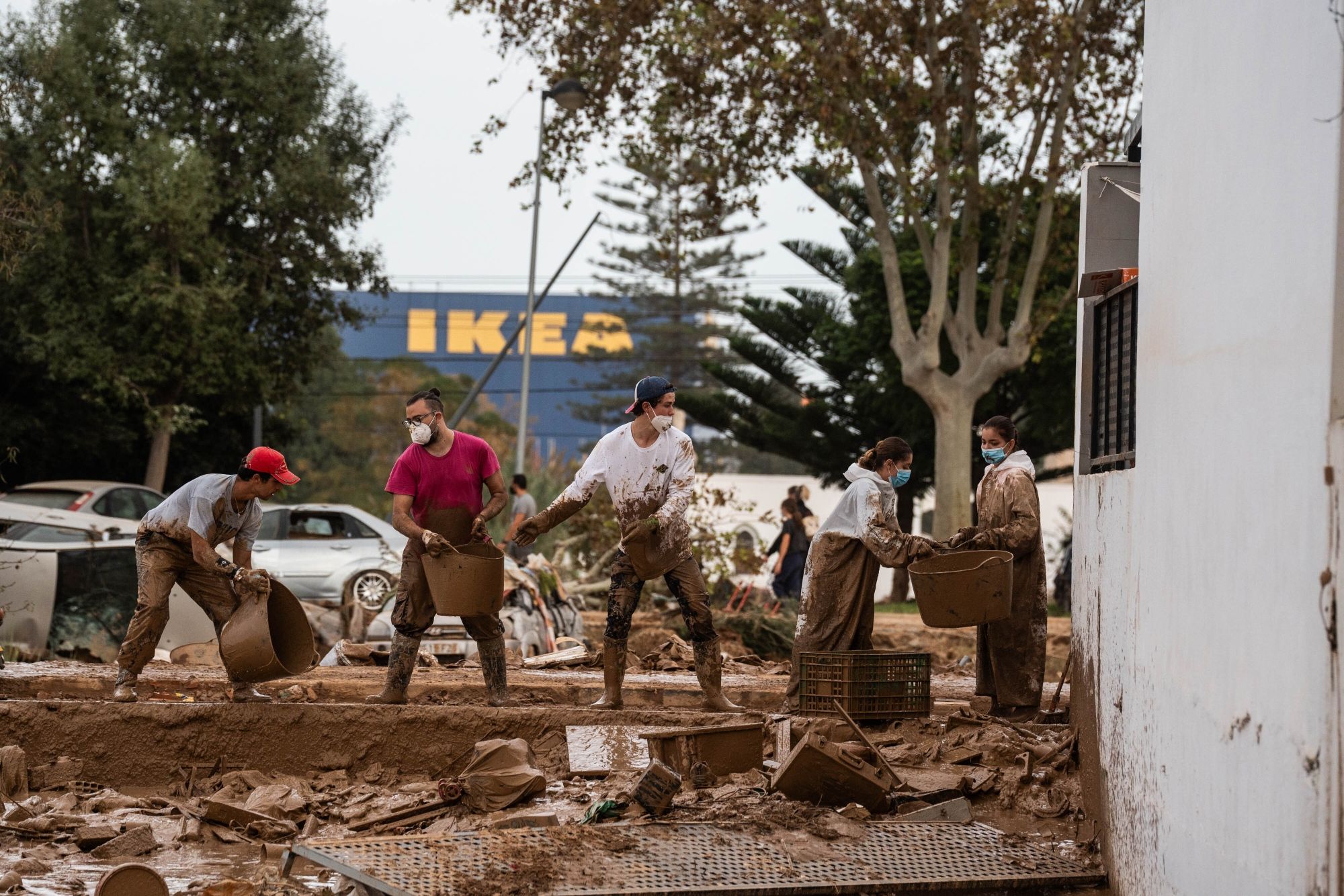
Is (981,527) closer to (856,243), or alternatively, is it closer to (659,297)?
(856,243)

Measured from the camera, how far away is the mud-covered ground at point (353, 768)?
19.6 ft

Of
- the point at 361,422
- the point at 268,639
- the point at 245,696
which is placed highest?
the point at 361,422

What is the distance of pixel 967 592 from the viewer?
7.46 metres

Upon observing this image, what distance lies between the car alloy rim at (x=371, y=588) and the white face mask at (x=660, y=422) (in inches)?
313

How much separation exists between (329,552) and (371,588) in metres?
0.86

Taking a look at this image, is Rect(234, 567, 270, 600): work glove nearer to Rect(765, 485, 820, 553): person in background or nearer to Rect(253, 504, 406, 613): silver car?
Rect(253, 504, 406, 613): silver car

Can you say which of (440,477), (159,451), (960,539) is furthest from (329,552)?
(159,451)

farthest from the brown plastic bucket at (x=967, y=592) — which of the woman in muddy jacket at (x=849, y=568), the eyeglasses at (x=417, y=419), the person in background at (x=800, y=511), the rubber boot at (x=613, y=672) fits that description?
the person in background at (x=800, y=511)

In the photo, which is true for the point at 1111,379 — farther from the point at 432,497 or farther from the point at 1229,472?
the point at 432,497

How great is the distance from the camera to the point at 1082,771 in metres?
6.40

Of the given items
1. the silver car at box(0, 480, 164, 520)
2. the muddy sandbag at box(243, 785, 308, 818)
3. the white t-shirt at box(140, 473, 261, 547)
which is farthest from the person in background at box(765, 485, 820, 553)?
the muddy sandbag at box(243, 785, 308, 818)

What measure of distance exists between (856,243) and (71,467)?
15736mm

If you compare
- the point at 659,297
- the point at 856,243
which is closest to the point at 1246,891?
the point at 856,243

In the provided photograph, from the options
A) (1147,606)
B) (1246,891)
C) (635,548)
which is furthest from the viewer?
(635,548)
